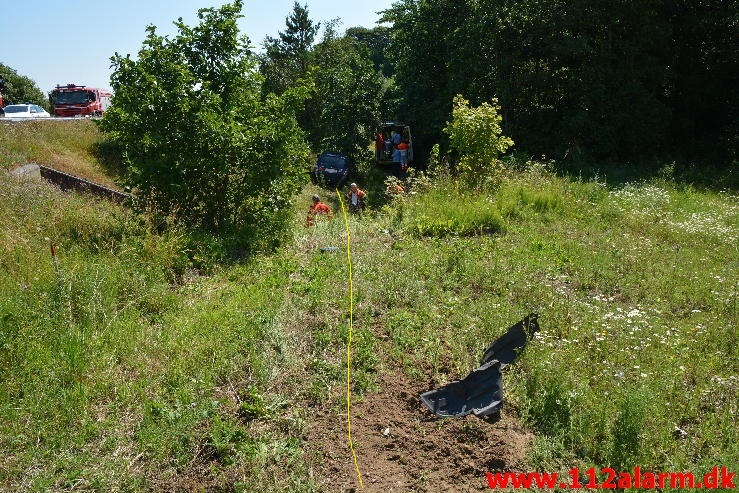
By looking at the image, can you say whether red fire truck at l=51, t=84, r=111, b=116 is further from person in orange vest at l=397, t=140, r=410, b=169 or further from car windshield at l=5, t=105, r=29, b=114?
person in orange vest at l=397, t=140, r=410, b=169

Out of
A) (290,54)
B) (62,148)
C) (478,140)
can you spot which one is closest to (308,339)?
(478,140)

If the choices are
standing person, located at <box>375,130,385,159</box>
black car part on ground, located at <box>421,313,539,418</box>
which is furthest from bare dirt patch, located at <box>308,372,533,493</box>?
standing person, located at <box>375,130,385,159</box>

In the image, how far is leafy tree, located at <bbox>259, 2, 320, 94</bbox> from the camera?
105 feet

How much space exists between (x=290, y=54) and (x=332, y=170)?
18.8 metres

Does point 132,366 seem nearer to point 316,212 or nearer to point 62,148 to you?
point 316,212

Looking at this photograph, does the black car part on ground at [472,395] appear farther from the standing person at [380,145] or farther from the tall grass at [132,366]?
the standing person at [380,145]

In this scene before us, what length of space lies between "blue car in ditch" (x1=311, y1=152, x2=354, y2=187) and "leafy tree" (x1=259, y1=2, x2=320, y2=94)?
9.01 metres

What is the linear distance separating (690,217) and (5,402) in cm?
1110

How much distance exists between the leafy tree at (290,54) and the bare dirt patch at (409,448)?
2565 centimetres

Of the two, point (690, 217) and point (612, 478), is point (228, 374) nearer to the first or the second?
point (612, 478)

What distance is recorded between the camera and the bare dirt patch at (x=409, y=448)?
3937 millimetres

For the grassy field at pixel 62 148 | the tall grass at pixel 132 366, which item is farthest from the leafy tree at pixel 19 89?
the tall grass at pixel 132 366

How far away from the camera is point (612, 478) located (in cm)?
378

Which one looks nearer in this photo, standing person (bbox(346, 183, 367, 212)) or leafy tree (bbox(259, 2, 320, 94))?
standing person (bbox(346, 183, 367, 212))
